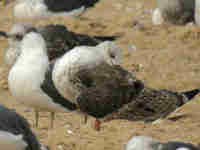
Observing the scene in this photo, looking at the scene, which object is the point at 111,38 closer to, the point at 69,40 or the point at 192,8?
the point at 69,40

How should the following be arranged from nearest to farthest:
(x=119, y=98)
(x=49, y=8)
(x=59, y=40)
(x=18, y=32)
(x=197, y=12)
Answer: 1. (x=119, y=98)
2. (x=59, y=40)
3. (x=18, y=32)
4. (x=197, y=12)
5. (x=49, y=8)

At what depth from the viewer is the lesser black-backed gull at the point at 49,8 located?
13.5m

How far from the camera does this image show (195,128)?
6480 millimetres

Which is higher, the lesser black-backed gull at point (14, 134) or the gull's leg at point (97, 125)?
the lesser black-backed gull at point (14, 134)

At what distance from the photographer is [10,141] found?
5062 mm

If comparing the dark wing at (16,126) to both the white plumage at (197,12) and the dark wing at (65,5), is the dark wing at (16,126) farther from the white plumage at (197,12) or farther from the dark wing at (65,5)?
the dark wing at (65,5)

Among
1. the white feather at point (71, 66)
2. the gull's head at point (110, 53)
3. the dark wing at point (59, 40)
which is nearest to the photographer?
the white feather at point (71, 66)

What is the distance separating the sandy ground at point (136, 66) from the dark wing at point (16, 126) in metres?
1.00

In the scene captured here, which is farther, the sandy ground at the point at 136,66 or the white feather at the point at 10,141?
the sandy ground at the point at 136,66

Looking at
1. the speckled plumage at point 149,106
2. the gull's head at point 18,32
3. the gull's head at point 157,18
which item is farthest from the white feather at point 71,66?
the gull's head at point 157,18

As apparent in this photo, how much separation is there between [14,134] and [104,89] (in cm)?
189

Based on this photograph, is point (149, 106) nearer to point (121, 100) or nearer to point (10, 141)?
point (121, 100)

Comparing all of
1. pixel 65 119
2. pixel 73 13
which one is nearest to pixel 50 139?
pixel 65 119

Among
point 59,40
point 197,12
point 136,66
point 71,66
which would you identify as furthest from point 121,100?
point 197,12
